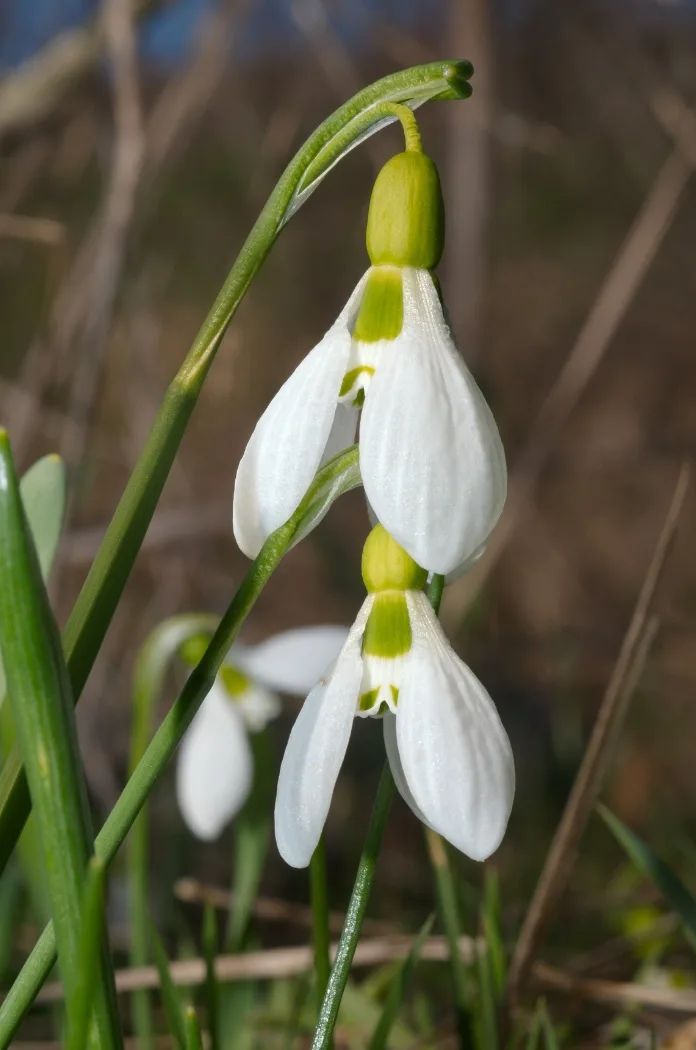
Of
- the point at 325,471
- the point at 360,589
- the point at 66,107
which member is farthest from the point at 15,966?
the point at 66,107

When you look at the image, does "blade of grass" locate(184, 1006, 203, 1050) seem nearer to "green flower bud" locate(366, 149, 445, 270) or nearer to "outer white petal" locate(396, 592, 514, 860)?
"outer white petal" locate(396, 592, 514, 860)

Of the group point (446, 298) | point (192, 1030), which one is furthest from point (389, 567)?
point (446, 298)

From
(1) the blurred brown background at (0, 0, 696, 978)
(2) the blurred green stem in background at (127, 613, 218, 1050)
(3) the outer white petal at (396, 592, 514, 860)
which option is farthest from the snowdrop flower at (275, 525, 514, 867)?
(1) the blurred brown background at (0, 0, 696, 978)

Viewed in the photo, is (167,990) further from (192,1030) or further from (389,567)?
(389,567)

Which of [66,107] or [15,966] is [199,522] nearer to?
[15,966]

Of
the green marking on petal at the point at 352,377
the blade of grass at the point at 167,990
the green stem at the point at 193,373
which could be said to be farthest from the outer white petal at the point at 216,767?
the green marking on petal at the point at 352,377

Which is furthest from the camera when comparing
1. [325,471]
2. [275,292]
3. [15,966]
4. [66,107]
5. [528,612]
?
[275,292]

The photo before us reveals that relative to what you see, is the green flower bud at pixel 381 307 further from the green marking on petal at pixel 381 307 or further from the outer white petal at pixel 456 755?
the outer white petal at pixel 456 755
